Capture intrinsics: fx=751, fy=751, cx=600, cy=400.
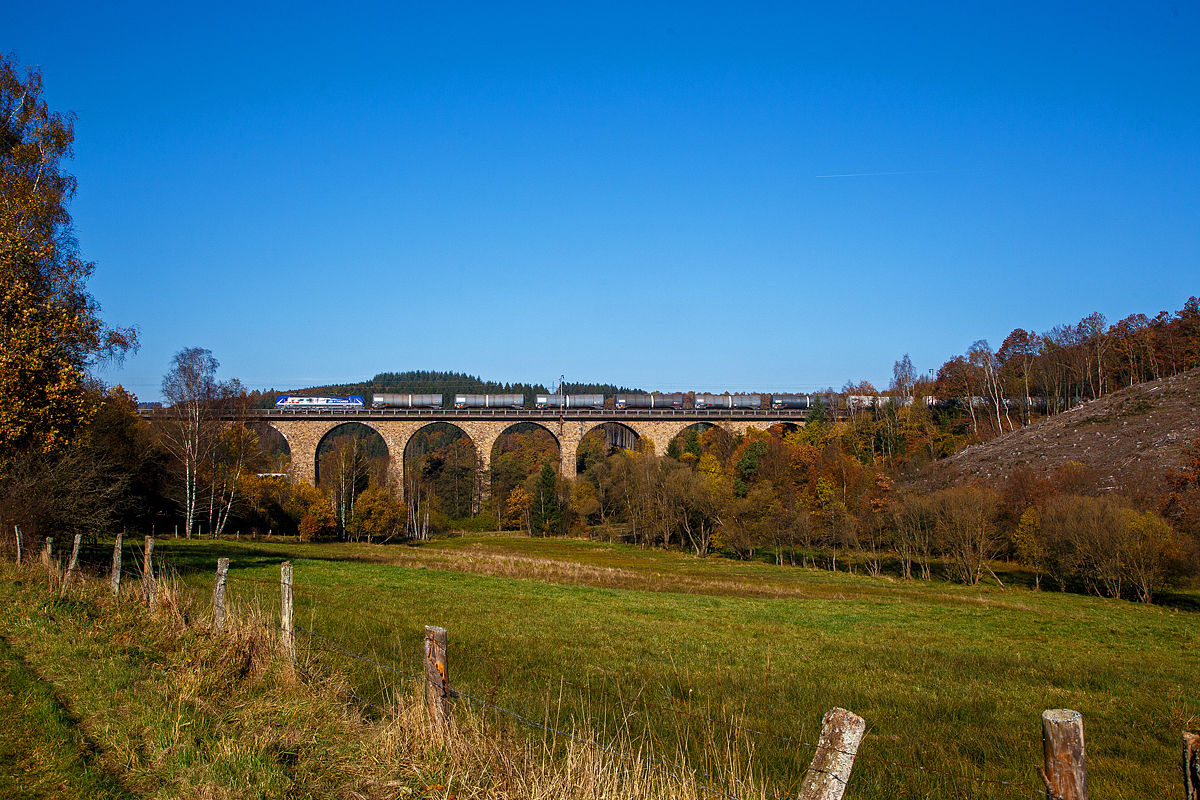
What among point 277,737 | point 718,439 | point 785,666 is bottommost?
point 785,666

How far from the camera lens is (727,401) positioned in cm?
7806

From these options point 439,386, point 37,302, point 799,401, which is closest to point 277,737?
point 37,302

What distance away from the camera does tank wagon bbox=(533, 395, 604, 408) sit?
7238cm

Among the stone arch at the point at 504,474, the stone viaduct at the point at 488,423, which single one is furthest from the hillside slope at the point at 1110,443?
the stone arch at the point at 504,474

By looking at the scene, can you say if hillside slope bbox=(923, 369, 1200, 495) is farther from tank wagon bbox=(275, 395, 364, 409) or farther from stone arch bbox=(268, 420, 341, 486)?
tank wagon bbox=(275, 395, 364, 409)

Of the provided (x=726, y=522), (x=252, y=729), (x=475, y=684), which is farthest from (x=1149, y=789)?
(x=726, y=522)

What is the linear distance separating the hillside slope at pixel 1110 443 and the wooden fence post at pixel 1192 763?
45.1 meters

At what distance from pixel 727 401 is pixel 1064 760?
76.6 meters

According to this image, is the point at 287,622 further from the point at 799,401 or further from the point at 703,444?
the point at 799,401

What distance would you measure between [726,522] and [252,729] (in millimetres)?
44744

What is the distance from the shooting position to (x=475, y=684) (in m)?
8.07

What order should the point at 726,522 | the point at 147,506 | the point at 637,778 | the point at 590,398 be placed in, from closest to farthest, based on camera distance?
the point at 637,778, the point at 147,506, the point at 726,522, the point at 590,398

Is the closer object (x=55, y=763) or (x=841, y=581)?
(x=55, y=763)

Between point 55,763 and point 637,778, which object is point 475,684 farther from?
point 637,778
